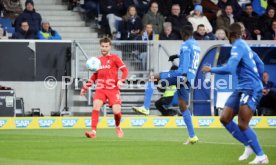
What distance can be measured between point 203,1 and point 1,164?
1720 cm

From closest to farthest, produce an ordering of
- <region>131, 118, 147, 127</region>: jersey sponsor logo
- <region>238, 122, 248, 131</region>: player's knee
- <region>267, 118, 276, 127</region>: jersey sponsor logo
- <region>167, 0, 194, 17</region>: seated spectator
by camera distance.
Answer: <region>238, 122, 248, 131</region>: player's knee < <region>131, 118, 147, 127</region>: jersey sponsor logo < <region>267, 118, 276, 127</region>: jersey sponsor logo < <region>167, 0, 194, 17</region>: seated spectator

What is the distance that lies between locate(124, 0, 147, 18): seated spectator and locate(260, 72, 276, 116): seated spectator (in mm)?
4894

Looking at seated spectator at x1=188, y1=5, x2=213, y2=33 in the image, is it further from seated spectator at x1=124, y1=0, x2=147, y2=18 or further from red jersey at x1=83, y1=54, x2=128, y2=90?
red jersey at x1=83, y1=54, x2=128, y2=90

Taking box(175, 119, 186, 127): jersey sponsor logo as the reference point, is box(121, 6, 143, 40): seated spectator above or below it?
above

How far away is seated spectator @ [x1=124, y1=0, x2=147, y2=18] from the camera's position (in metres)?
27.7

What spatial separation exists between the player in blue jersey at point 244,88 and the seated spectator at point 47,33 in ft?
41.7

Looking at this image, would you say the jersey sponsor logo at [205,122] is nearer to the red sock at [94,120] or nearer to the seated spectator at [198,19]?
the seated spectator at [198,19]

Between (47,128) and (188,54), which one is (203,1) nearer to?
(47,128)

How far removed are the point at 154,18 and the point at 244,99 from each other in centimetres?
1378

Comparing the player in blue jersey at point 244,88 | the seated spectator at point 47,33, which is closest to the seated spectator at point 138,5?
the seated spectator at point 47,33

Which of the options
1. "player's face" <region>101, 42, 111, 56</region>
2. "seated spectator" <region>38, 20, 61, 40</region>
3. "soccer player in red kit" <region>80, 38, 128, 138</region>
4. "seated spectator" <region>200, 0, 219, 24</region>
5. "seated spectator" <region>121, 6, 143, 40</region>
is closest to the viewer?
"soccer player in red kit" <region>80, 38, 128, 138</region>

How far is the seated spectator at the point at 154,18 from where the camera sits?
2673 centimetres

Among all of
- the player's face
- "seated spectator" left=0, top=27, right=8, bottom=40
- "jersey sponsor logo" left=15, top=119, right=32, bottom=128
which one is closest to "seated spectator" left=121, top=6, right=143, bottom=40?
"seated spectator" left=0, top=27, right=8, bottom=40

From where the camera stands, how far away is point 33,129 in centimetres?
2298
